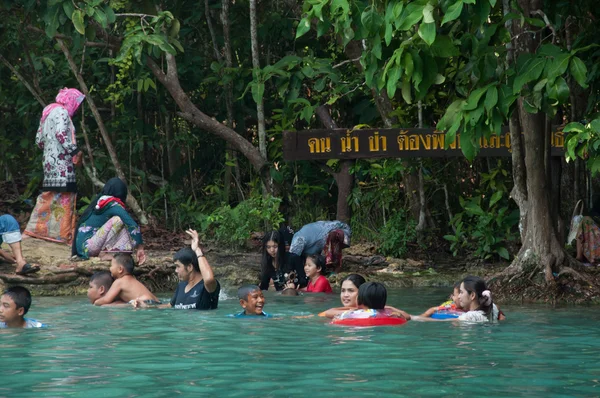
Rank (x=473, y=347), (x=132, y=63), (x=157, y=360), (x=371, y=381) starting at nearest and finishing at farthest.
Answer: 1. (x=371, y=381)
2. (x=157, y=360)
3. (x=473, y=347)
4. (x=132, y=63)

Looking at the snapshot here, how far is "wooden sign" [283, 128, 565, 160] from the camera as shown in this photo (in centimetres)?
1325

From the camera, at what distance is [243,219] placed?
1440cm

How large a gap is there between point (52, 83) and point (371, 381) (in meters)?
12.1

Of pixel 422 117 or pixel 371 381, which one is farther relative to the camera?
pixel 422 117

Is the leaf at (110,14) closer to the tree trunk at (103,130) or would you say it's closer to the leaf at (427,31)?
the tree trunk at (103,130)

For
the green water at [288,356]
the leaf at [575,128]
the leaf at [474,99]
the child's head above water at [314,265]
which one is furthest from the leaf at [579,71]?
the child's head above water at [314,265]

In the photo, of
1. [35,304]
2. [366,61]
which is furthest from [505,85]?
[35,304]

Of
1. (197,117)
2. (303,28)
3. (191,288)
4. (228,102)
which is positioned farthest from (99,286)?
(228,102)

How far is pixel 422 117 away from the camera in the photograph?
1506cm

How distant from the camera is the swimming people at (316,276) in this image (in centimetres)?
1219

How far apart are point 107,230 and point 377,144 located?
Answer: 3.64 m

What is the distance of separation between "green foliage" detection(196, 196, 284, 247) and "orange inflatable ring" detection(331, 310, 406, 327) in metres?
5.14

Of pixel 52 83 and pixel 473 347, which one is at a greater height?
pixel 52 83

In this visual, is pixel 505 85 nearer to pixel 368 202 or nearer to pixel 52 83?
pixel 368 202
